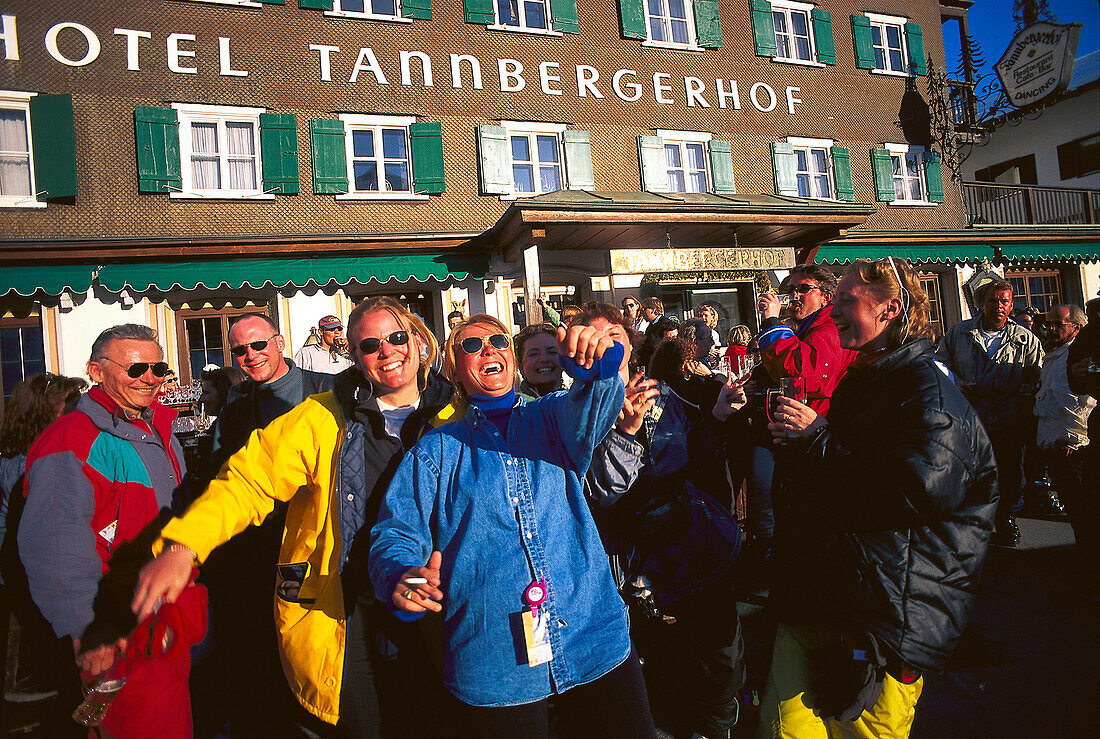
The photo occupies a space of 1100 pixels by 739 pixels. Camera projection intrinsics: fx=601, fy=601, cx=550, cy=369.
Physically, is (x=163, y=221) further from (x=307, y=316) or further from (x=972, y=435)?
(x=972, y=435)

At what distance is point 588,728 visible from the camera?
71.0 inches

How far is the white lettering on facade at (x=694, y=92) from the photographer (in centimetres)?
1348

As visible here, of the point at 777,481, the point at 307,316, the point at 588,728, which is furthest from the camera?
the point at 307,316

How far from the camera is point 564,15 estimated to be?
12.6 metres

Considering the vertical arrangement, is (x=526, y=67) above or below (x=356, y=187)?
above

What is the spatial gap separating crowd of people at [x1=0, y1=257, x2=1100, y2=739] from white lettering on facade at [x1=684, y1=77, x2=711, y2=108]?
480 inches

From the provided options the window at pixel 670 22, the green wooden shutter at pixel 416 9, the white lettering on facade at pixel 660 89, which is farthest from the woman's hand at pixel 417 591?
the window at pixel 670 22

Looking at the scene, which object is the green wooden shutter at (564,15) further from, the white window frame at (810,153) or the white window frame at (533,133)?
the white window frame at (810,153)

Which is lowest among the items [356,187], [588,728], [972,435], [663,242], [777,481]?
[588,728]

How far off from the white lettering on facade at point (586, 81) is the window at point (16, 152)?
9661 millimetres

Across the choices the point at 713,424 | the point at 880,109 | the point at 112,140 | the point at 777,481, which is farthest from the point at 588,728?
the point at 880,109

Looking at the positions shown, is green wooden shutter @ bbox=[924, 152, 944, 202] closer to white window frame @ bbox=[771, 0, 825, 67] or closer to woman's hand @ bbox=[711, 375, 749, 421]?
white window frame @ bbox=[771, 0, 825, 67]

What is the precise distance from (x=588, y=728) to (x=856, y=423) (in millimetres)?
1331

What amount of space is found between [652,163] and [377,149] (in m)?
5.72
